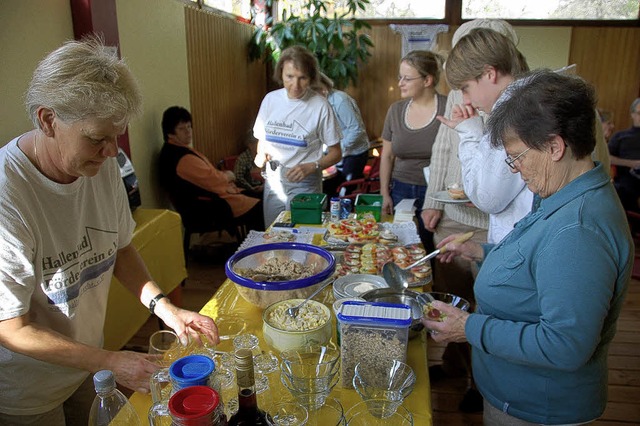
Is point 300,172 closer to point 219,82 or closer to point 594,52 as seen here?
point 219,82

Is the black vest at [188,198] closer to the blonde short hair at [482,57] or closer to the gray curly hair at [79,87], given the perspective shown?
the blonde short hair at [482,57]

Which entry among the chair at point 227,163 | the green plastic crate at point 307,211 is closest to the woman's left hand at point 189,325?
the green plastic crate at point 307,211

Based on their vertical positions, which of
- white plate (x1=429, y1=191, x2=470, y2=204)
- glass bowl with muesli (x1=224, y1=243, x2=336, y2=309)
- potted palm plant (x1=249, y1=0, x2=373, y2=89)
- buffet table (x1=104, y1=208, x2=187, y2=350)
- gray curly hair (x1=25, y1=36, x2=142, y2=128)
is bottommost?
buffet table (x1=104, y1=208, x2=187, y2=350)

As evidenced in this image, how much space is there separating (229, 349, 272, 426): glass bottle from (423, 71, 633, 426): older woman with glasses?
1.97 ft

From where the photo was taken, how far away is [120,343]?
2574 millimetres

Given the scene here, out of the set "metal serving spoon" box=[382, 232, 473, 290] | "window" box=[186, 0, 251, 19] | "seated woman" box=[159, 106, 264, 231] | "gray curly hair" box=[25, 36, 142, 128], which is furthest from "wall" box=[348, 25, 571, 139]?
"gray curly hair" box=[25, 36, 142, 128]

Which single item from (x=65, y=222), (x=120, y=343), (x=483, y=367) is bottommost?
(x=120, y=343)

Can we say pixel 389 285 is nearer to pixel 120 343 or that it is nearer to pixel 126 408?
pixel 126 408

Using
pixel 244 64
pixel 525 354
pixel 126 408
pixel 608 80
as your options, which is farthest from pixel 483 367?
pixel 608 80

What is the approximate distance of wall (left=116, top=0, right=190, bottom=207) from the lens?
3316 millimetres

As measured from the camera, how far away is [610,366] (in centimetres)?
277

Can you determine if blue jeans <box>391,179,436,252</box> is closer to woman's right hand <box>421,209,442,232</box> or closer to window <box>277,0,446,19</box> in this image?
woman's right hand <box>421,209,442,232</box>

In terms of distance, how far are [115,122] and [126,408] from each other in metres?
0.64

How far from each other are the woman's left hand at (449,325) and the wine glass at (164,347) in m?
0.66
